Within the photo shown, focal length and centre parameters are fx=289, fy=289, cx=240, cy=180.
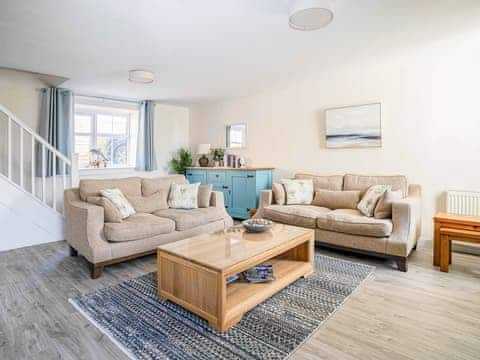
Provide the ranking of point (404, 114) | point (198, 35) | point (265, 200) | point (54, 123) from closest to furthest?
point (198, 35) < point (404, 114) < point (265, 200) < point (54, 123)

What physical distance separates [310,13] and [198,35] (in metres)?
1.16

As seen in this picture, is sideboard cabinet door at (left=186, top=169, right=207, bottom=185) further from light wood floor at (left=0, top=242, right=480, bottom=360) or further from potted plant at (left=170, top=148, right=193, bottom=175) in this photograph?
light wood floor at (left=0, top=242, right=480, bottom=360)

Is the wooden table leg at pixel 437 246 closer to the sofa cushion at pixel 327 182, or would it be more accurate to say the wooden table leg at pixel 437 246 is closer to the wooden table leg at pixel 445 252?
the wooden table leg at pixel 445 252

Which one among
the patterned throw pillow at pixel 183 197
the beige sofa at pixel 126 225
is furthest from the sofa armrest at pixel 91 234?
the patterned throw pillow at pixel 183 197

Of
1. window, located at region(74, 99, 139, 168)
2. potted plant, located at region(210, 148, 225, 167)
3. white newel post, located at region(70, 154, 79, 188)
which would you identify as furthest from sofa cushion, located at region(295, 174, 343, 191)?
window, located at region(74, 99, 139, 168)

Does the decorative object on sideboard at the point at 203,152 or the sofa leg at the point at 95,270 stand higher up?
the decorative object on sideboard at the point at 203,152

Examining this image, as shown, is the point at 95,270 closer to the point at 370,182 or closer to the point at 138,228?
the point at 138,228

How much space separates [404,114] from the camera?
3691mm

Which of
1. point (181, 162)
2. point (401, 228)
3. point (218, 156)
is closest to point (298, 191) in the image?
point (401, 228)

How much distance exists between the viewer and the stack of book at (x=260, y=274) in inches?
87.3

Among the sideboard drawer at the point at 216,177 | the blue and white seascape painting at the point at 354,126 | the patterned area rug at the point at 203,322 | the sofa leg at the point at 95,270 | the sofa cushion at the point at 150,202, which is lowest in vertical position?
the patterned area rug at the point at 203,322

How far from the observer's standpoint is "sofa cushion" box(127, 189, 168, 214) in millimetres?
3479

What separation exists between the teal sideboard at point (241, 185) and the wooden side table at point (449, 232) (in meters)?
2.54

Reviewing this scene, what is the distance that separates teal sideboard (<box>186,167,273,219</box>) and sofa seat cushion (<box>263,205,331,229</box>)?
0.95 meters
